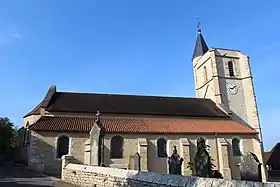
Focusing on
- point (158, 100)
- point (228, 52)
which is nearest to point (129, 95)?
point (158, 100)

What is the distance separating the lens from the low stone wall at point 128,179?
17.0ft

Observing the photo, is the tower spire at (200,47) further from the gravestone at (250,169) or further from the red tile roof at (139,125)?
the gravestone at (250,169)

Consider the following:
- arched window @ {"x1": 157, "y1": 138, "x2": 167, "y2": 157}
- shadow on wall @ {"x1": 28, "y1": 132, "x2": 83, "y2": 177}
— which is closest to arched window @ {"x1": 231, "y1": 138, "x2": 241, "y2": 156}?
arched window @ {"x1": 157, "y1": 138, "x2": 167, "y2": 157}

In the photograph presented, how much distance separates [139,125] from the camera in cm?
2541

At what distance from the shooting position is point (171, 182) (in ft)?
20.2

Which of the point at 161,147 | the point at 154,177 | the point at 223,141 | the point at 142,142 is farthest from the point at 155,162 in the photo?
the point at 154,177

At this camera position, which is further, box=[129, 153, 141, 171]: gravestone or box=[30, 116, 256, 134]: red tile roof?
box=[30, 116, 256, 134]: red tile roof

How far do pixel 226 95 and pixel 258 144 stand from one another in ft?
30.7

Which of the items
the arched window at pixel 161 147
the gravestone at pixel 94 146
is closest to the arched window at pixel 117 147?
the arched window at pixel 161 147

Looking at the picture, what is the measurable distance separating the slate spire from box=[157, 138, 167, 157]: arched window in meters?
20.3

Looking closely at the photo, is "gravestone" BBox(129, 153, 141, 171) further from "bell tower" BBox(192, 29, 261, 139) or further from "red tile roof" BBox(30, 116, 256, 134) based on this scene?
"bell tower" BBox(192, 29, 261, 139)

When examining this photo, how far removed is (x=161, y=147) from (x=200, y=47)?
2203 cm

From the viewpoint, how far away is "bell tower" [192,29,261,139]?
33.9m

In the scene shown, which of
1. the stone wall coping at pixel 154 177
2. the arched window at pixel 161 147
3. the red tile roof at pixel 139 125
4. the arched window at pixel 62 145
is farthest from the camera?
the arched window at pixel 161 147
